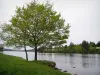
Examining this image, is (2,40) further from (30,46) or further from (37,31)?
(37,31)

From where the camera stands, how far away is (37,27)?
2062 centimetres

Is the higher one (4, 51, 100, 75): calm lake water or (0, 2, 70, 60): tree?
(0, 2, 70, 60): tree

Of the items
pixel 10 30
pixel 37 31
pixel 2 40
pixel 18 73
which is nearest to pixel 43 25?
pixel 37 31

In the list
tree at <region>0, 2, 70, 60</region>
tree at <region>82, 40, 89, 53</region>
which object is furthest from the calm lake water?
tree at <region>82, 40, 89, 53</region>

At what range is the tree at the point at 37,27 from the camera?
2062 cm

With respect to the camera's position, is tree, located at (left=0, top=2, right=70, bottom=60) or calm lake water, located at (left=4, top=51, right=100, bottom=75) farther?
calm lake water, located at (left=4, top=51, right=100, bottom=75)

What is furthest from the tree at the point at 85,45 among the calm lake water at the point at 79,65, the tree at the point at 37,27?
the tree at the point at 37,27

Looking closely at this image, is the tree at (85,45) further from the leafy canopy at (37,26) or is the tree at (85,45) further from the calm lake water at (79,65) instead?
the leafy canopy at (37,26)

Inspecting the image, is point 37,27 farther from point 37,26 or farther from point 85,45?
point 85,45

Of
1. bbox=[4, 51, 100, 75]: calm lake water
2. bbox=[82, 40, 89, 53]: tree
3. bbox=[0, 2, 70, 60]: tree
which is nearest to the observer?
bbox=[0, 2, 70, 60]: tree

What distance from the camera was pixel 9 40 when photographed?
2217 centimetres

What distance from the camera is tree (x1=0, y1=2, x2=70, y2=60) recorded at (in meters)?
20.6

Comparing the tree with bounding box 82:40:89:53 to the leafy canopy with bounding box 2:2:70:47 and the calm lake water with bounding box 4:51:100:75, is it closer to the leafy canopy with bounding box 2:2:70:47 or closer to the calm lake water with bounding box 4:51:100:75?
the calm lake water with bounding box 4:51:100:75

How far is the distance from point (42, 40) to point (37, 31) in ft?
3.87
